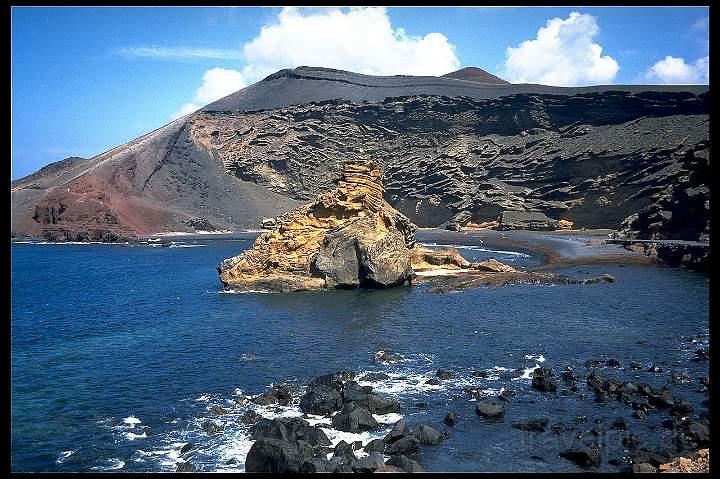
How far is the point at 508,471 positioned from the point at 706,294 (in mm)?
31291

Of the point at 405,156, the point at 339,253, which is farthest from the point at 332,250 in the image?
the point at 405,156

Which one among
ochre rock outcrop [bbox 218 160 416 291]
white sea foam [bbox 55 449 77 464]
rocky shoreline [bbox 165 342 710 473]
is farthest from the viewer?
ochre rock outcrop [bbox 218 160 416 291]

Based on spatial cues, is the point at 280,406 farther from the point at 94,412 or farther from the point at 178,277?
the point at 178,277

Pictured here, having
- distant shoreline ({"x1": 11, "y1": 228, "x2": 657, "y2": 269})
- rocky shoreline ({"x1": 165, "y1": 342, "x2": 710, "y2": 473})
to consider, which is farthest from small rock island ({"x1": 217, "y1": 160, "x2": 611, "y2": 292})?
rocky shoreline ({"x1": 165, "y1": 342, "x2": 710, "y2": 473})

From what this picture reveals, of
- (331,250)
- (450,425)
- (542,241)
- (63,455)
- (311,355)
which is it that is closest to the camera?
(63,455)

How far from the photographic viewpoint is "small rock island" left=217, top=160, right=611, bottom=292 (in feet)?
141

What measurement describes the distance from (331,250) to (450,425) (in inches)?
1056

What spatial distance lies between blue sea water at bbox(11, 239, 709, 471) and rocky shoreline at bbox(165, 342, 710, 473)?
24cm

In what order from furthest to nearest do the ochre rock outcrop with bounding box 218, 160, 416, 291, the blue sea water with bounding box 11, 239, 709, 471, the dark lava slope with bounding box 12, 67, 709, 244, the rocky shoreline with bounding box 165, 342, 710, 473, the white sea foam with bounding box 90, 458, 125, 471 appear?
1. the dark lava slope with bounding box 12, 67, 709, 244
2. the ochre rock outcrop with bounding box 218, 160, 416, 291
3. the blue sea water with bounding box 11, 239, 709, 471
4. the white sea foam with bounding box 90, 458, 125, 471
5. the rocky shoreline with bounding box 165, 342, 710, 473

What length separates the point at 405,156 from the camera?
127500 mm

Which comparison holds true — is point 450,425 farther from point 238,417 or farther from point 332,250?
point 332,250

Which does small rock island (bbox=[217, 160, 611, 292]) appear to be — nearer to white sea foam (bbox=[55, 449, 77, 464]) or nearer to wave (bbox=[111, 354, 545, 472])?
wave (bbox=[111, 354, 545, 472])

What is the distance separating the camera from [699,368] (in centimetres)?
2259

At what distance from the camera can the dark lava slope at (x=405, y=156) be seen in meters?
91.7
